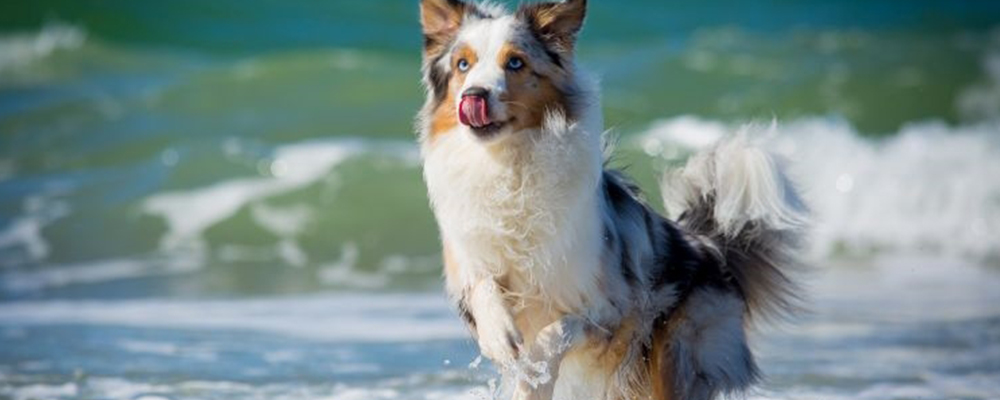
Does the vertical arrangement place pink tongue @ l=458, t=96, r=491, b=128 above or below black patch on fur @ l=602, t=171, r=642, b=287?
above

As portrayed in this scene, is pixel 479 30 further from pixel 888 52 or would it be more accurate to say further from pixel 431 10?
pixel 888 52

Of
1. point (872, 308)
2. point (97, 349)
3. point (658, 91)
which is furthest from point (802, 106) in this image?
point (97, 349)

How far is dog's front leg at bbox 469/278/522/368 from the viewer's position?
4.98 metres

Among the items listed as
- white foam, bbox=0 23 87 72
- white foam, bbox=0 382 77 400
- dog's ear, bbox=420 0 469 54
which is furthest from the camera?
white foam, bbox=0 23 87 72

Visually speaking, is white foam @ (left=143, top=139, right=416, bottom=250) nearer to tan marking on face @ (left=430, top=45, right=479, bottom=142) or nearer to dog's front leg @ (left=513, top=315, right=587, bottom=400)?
tan marking on face @ (left=430, top=45, right=479, bottom=142)

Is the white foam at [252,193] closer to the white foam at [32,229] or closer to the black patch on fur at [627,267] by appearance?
the white foam at [32,229]

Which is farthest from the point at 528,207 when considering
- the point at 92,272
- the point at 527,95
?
the point at 92,272

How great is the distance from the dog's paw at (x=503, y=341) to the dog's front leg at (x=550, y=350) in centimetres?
8

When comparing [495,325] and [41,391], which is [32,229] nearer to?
[41,391]

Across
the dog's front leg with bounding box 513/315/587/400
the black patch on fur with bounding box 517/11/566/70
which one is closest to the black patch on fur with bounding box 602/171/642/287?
the dog's front leg with bounding box 513/315/587/400

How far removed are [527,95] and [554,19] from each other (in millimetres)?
297

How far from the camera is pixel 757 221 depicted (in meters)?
5.86

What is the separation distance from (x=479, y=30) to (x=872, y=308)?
5414mm

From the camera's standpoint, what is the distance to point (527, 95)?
494 centimetres
